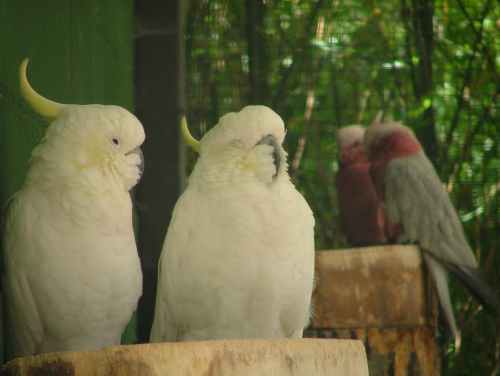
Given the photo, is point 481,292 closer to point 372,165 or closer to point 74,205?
point 372,165

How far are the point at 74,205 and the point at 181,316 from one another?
13.1 inches

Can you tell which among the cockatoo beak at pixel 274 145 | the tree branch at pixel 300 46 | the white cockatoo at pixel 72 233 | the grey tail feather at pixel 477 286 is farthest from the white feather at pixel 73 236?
the tree branch at pixel 300 46

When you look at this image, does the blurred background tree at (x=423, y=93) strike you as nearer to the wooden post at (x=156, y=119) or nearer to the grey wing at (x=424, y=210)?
the grey wing at (x=424, y=210)

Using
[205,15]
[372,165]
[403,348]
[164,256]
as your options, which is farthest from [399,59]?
[164,256]

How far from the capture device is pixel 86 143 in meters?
1.84

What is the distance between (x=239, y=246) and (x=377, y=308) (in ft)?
2.40

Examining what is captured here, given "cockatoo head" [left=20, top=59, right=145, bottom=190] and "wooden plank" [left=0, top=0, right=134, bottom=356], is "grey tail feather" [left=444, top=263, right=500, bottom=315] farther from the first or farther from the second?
"cockatoo head" [left=20, top=59, right=145, bottom=190]

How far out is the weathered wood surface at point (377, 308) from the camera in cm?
246

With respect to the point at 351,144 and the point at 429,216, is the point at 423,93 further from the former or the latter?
the point at 429,216

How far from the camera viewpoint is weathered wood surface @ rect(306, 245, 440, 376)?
246cm

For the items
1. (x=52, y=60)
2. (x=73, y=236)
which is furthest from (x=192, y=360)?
(x=52, y=60)

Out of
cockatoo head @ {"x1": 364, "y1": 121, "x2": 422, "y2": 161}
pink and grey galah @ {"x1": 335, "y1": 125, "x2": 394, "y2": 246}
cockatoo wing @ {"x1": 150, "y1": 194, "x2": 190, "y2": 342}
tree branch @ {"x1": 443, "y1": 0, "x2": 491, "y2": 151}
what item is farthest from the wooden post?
tree branch @ {"x1": 443, "y1": 0, "x2": 491, "y2": 151}

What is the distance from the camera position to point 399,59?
4.10 metres

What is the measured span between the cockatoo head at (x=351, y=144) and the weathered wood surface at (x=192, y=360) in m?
2.60
